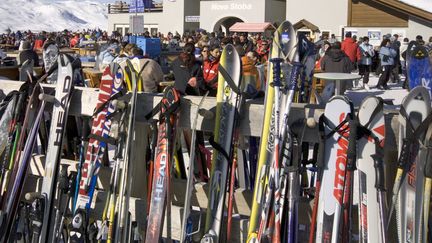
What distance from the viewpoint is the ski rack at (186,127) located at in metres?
2.62

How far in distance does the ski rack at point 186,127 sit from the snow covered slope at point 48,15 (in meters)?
53.9

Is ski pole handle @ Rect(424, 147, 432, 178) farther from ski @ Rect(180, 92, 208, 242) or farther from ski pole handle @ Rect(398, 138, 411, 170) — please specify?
ski @ Rect(180, 92, 208, 242)

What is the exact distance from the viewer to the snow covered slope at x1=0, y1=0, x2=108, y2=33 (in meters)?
58.3

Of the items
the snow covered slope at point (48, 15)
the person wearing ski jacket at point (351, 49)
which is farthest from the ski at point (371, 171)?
the snow covered slope at point (48, 15)

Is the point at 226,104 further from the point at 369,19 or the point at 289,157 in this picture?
the point at 369,19

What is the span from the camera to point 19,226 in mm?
3365

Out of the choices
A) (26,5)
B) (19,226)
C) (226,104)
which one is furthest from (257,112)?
(26,5)

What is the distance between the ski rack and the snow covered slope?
2122 inches

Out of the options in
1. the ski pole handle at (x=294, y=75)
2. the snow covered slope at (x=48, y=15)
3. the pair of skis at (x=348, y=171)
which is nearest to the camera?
the pair of skis at (x=348, y=171)

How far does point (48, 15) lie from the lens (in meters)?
64.3

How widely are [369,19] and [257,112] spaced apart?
2381 cm

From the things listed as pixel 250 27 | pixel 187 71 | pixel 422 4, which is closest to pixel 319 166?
pixel 187 71

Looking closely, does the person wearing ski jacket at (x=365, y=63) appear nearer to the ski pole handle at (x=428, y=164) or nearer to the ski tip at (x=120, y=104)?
the ski tip at (x=120, y=104)

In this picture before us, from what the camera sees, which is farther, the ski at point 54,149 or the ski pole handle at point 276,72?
the ski at point 54,149
